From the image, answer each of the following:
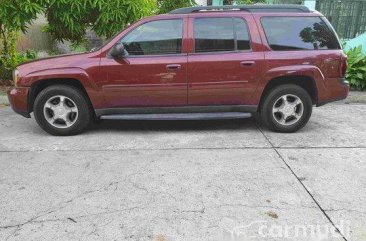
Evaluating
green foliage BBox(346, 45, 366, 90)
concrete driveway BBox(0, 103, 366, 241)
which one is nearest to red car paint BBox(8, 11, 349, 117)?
concrete driveway BBox(0, 103, 366, 241)

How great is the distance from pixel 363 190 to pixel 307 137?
1773 millimetres

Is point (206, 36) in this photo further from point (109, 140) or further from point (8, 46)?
point (8, 46)

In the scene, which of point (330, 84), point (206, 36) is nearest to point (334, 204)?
point (330, 84)

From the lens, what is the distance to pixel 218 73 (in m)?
5.53

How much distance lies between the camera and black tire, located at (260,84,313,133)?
5.65 meters

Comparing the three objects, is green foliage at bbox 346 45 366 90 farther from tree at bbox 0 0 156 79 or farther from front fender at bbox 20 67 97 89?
front fender at bbox 20 67 97 89

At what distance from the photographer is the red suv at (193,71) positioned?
551cm

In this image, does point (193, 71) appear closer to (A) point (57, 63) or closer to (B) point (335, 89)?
(A) point (57, 63)

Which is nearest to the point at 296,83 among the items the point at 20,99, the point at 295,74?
the point at 295,74

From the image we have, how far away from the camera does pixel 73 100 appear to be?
5.57 meters

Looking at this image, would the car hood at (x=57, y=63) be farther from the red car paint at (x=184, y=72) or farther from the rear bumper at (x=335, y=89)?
the rear bumper at (x=335, y=89)

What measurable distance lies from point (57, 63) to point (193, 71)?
189 centimetres

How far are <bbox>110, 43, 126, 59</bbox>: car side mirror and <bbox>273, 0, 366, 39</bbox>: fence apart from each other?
29.9ft
